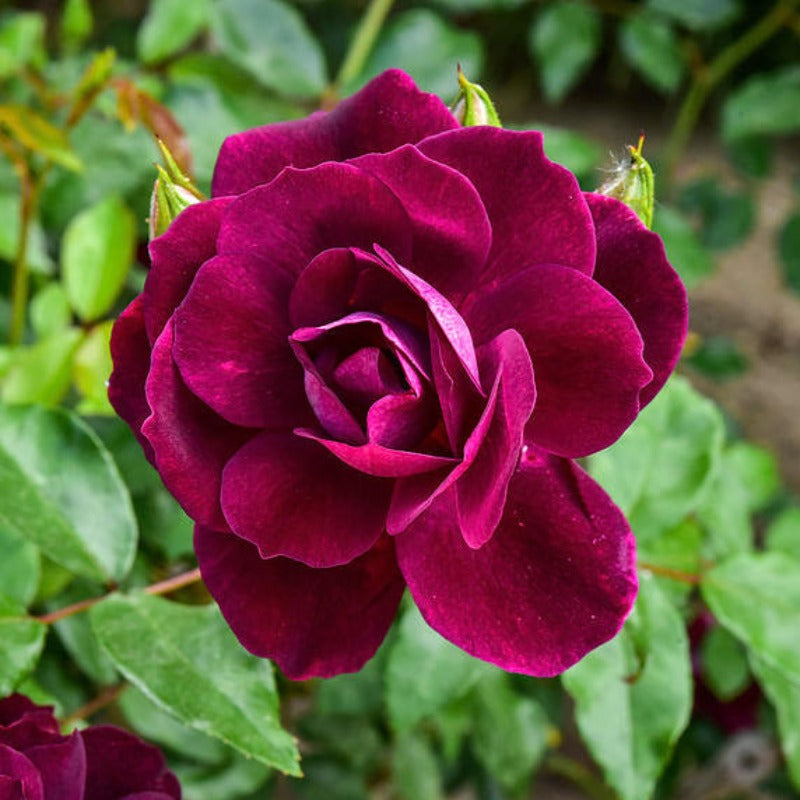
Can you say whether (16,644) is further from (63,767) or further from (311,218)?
(311,218)

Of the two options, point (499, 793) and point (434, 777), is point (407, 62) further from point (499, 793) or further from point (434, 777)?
point (499, 793)

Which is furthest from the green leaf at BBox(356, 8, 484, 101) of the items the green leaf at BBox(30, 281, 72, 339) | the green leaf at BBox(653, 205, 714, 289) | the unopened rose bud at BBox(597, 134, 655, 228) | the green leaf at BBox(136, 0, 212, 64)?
the unopened rose bud at BBox(597, 134, 655, 228)

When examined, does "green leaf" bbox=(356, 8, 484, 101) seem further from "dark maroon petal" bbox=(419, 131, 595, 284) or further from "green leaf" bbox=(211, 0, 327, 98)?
"dark maroon petal" bbox=(419, 131, 595, 284)

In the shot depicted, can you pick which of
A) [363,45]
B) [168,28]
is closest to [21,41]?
[168,28]

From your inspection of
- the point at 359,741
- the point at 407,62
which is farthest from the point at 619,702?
the point at 407,62

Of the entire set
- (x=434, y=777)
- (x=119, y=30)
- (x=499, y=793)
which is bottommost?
(x=499, y=793)

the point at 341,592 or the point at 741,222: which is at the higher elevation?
the point at 341,592
